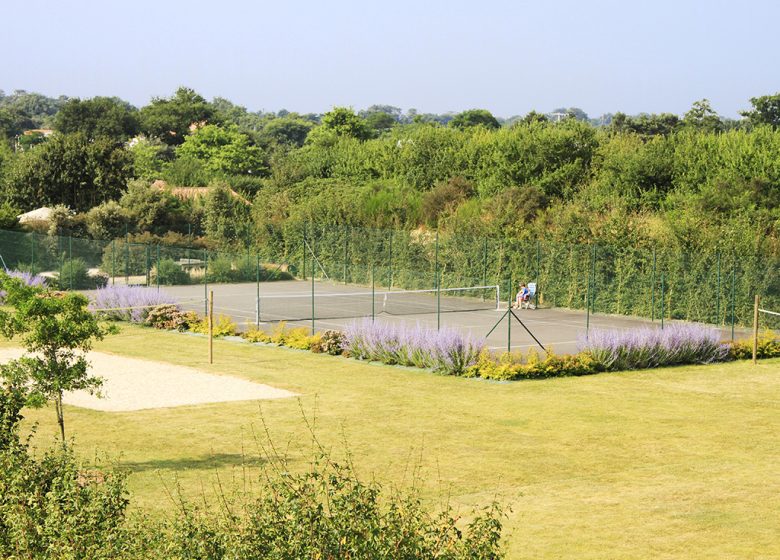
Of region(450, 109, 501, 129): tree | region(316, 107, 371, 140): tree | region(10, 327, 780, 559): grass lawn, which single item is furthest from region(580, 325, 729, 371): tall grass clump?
region(450, 109, 501, 129): tree

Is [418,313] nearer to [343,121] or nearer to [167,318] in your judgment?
[167,318]

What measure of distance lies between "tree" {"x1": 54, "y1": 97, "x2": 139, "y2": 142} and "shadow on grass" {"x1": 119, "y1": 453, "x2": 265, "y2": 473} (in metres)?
97.3

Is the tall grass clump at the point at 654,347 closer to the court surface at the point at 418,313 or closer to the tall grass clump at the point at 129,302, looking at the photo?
the court surface at the point at 418,313

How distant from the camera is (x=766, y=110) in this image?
3310 inches

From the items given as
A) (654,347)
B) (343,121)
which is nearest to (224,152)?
(343,121)

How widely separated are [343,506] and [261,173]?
87413mm

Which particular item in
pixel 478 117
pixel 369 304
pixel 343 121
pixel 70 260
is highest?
pixel 478 117

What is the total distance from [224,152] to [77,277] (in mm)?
50079

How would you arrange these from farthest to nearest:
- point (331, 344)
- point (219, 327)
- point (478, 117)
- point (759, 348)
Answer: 1. point (478, 117)
2. point (219, 327)
3. point (759, 348)
4. point (331, 344)

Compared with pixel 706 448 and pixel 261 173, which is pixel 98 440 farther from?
pixel 261 173

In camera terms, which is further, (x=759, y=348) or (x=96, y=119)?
(x=96, y=119)

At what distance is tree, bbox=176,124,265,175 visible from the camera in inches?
3588

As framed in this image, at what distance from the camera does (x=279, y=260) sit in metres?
52.4

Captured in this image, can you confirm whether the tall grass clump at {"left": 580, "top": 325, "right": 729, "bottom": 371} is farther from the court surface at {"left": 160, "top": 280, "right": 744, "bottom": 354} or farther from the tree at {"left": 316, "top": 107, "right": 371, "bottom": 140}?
the tree at {"left": 316, "top": 107, "right": 371, "bottom": 140}
